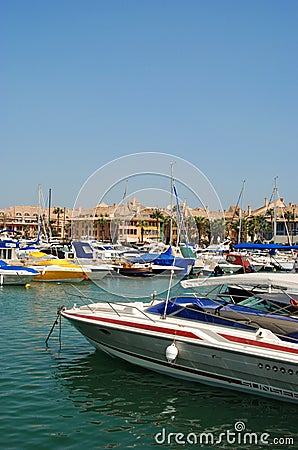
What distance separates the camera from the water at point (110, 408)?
9102 mm

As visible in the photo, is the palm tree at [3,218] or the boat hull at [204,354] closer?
the boat hull at [204,354]

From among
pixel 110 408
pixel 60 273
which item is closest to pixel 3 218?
pixel 60 273

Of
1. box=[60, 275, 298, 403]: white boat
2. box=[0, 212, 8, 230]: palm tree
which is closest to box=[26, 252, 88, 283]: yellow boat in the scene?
box=[60, 275, 298, 403]: white boat

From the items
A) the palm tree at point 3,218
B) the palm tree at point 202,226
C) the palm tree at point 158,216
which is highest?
the palm tree at point 3,218

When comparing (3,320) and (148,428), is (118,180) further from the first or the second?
(3,320)

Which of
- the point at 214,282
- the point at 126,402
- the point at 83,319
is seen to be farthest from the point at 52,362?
the point at 214,282

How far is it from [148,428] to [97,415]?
Answer: 1.04 m

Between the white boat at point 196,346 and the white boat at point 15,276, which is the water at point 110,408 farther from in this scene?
the white boat at point 15,276

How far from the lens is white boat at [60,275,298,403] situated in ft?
34.2

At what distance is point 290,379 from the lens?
33.7 feet

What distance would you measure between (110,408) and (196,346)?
206 centimetres

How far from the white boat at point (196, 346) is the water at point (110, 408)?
30 cm

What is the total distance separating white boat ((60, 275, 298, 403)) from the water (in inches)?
11.6

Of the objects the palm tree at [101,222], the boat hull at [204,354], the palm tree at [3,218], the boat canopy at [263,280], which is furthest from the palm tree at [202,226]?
the palm tree at [3,218]
